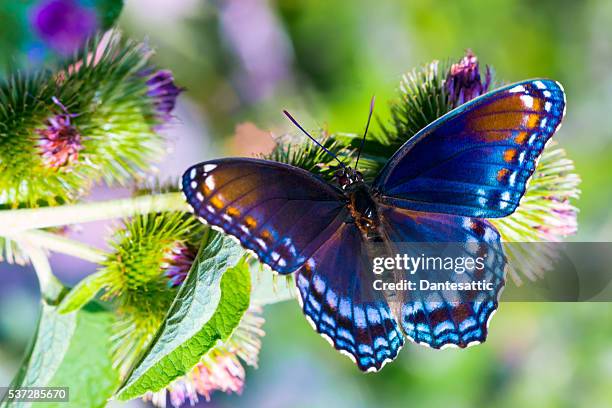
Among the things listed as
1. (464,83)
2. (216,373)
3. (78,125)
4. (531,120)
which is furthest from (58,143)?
(531,120)

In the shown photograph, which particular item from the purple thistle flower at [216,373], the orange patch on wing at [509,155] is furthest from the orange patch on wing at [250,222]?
the orange patch on wing at [509,155]

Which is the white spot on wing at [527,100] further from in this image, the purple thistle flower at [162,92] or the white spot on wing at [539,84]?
the purple thistle flower at [162,92]

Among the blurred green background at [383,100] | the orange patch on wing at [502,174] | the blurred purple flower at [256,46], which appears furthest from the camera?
the blurred purple flower at [256,46]

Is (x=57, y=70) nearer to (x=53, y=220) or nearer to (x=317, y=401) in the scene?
(x=53, y=220)

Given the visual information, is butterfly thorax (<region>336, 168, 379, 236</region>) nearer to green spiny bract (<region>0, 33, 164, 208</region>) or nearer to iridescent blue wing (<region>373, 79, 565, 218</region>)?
iridescent blue wing (<region>373, 79, 565, 218</region>)

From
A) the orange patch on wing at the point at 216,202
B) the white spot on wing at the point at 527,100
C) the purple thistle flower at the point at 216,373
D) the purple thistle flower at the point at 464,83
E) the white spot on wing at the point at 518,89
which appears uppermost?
the purple thistle flower at the point at 464,83

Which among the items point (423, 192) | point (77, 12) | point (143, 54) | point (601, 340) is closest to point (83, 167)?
point (143, 54)

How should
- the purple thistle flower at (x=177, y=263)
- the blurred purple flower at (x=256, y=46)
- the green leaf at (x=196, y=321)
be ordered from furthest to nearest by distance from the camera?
1. the blurred purple flower at (x=256, y=46)
2. the purple thistle flower at (x=177, y=263)
3. the green leaf at (x=196, y=321)
